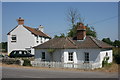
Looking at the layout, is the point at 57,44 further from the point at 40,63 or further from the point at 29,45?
the point at 29,45

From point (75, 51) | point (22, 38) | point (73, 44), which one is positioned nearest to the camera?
point (75, 51)

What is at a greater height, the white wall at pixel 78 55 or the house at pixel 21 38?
the house at pixel 21 38

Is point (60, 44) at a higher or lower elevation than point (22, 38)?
lower

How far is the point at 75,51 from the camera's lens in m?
29.5

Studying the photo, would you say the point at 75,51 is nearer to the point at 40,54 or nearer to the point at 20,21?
the point at 40,54

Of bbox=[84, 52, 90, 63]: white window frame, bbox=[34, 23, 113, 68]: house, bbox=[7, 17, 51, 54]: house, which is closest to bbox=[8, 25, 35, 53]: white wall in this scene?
bbox=[7, 17, 51, 54]: house

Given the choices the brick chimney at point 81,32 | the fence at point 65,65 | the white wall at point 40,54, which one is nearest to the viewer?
the fence at point 65,65

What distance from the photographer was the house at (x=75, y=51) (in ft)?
93.8

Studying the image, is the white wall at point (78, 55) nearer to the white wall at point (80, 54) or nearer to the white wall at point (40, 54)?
the white wall at point (80, 54)

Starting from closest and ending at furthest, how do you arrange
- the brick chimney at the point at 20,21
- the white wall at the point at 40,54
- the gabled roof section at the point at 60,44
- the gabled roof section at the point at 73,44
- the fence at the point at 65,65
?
the fence at the point at 65,65, the gabled roof section at the point at 73,44, the gabled roof section at the point at 60,44, the white wall at the point at 40,54, the brick chimney at the point at 20,21

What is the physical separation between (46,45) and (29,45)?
14553 mm

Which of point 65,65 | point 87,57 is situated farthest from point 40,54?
point 87,57

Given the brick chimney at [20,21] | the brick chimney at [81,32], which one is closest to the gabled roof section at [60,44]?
the brick chimney at [81,32]

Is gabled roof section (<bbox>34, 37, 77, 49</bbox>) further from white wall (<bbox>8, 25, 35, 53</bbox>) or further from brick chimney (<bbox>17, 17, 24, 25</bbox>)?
brick chimney (<bbox>17, 17, 24, 25</bbox>)
